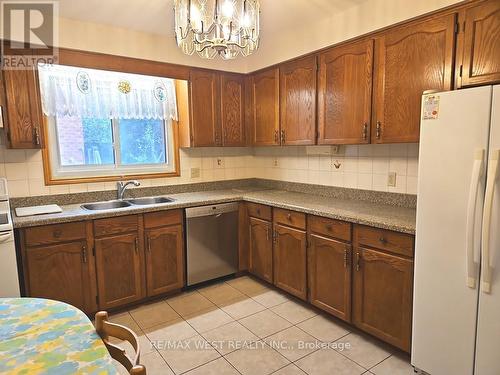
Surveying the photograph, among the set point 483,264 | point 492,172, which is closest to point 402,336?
point 483,264

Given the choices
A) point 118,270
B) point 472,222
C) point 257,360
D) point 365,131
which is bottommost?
point 257,360

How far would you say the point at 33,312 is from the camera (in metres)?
1.16

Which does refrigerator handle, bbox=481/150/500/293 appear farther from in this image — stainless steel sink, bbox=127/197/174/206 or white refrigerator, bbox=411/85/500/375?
stainless steel sink, bbox=127/197/174/206

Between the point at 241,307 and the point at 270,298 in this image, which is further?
the point at 270,298

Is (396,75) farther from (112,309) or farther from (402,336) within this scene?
(112,309)

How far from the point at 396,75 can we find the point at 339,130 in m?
0.59

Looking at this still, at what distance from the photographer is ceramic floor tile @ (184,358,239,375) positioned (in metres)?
1.99

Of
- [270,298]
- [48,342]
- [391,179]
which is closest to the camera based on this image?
[48,342]

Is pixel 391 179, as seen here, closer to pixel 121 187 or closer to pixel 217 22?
pixel 217 22

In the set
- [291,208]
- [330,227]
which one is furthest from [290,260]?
[330,227]

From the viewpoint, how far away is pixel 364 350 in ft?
7.20

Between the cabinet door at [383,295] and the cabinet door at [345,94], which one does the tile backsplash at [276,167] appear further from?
the cabinet door at [383,295]

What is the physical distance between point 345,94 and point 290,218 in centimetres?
109

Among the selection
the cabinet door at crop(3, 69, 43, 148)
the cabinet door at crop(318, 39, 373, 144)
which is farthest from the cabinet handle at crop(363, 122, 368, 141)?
the cabinet door at crop(3, 69, 43, 148)
